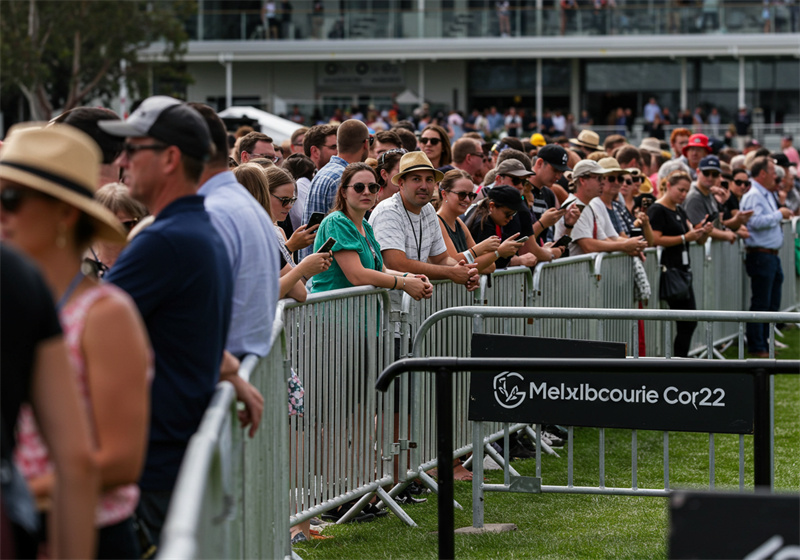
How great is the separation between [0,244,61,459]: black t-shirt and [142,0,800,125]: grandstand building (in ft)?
143

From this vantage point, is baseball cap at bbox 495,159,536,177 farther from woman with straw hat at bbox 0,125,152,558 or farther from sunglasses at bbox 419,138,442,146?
woman with straw hat at bbox 0,125,152,558

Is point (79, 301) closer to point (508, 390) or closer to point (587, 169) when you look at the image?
point (508, 390)

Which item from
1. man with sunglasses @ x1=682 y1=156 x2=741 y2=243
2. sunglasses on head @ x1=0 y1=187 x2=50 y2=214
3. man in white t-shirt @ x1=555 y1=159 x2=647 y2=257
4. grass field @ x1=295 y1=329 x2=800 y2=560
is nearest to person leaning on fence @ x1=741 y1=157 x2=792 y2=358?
man with sunglasses @ x1=682 y1=156 x2=741 y2=243

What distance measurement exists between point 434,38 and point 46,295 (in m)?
48.0

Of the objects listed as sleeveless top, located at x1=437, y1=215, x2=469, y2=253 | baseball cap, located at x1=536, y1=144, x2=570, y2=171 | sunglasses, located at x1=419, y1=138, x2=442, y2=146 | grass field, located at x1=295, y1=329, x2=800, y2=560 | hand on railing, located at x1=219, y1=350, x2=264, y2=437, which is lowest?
grass field, located at x1=295, y1=329, x2=800, y2=560

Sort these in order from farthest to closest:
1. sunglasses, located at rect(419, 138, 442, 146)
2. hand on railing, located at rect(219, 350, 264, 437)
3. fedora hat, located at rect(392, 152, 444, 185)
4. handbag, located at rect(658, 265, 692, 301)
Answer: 1. handbag, located at rect(658, 265, 692, 301)
2. sunglasses, located at rect(419, 138, 442, 146)
3. fedora hat, located at rect(392, 152, 444, 185)
4. hand on railing, located at rect(219, 350, 264, 437)

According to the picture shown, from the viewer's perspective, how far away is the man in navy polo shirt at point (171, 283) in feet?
11.1

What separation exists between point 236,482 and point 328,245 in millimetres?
3065

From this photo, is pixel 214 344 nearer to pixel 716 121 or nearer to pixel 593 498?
pixel 593 498

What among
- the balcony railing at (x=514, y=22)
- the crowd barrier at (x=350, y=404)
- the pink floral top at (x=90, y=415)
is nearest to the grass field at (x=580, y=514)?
the crowd barrier at (x=350, y=404)

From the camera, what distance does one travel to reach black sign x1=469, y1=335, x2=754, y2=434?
5633mm

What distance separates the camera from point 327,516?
692cm

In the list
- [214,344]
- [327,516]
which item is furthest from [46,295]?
[327,516]

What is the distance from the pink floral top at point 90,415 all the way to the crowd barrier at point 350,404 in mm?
250
